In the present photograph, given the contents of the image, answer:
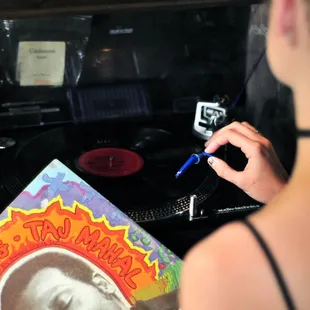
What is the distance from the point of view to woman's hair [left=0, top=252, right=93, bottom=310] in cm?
93

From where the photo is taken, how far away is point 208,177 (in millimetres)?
1169

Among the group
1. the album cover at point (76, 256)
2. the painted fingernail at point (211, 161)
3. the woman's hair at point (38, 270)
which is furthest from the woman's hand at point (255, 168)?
the woman's hair at point (38, 270)

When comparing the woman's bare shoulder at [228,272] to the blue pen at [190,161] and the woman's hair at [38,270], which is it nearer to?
the woman's hair at [38,270]

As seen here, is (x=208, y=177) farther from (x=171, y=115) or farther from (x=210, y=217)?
(x=171, y=115)

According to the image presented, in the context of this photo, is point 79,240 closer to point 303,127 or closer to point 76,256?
point 76,256

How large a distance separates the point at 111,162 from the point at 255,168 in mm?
318

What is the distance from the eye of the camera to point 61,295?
0.94 meters

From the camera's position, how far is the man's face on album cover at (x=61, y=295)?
3.06ft

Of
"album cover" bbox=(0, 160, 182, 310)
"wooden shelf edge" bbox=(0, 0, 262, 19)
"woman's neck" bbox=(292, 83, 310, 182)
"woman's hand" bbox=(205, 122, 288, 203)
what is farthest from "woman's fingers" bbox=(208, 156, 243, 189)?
"woman's neck" bbox=(292, 83, 310, 182)

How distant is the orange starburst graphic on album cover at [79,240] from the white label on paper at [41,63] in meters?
0.39

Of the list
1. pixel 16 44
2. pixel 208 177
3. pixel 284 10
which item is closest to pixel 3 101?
pixel 16 44

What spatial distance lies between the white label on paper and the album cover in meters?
0.34

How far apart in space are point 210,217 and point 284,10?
537 mm

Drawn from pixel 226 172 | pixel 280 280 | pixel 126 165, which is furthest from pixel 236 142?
pixel 280 280
